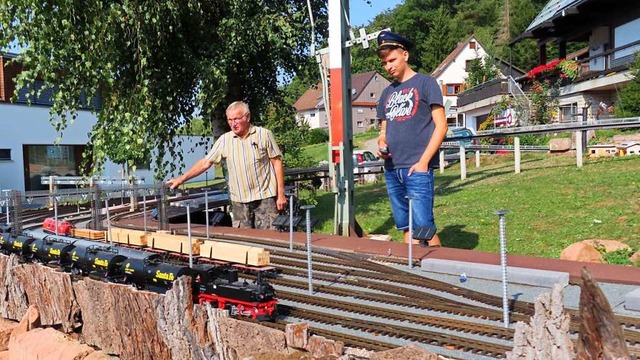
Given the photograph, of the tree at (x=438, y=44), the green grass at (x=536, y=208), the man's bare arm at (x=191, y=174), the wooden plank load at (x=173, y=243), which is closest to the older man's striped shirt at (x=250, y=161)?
the man's bare arm at (x=191, y=174)

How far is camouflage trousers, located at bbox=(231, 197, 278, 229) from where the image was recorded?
860 centimetres

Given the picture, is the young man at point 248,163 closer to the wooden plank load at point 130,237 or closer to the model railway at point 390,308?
the wooden plank load at point 130,237

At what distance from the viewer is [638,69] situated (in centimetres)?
2186

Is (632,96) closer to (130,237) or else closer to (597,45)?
(597,45)

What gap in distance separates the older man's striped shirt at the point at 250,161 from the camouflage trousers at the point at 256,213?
159 millimetres

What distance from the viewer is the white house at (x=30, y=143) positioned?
2841 cm

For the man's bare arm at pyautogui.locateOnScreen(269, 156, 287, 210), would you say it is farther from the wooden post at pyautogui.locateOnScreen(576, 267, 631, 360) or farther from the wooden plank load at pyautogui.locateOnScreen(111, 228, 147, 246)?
the wooden post at pyautogui.locateOnScreen(576, 267, 631, 360)

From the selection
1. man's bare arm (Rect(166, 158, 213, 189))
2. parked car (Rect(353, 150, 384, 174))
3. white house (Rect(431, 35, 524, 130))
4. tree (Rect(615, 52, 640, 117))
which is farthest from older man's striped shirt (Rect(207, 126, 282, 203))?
white house (Rect(431, 35, 524, 130))

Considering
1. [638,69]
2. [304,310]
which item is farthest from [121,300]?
[638,69]

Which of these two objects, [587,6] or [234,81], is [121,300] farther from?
[587,6]

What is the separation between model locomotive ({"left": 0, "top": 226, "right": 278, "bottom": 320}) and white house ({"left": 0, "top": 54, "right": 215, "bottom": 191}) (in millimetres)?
19196

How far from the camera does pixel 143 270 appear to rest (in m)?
6.50

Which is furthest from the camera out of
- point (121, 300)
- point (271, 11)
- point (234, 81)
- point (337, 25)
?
point (234, 81)

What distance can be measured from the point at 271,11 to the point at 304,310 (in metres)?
7.23
